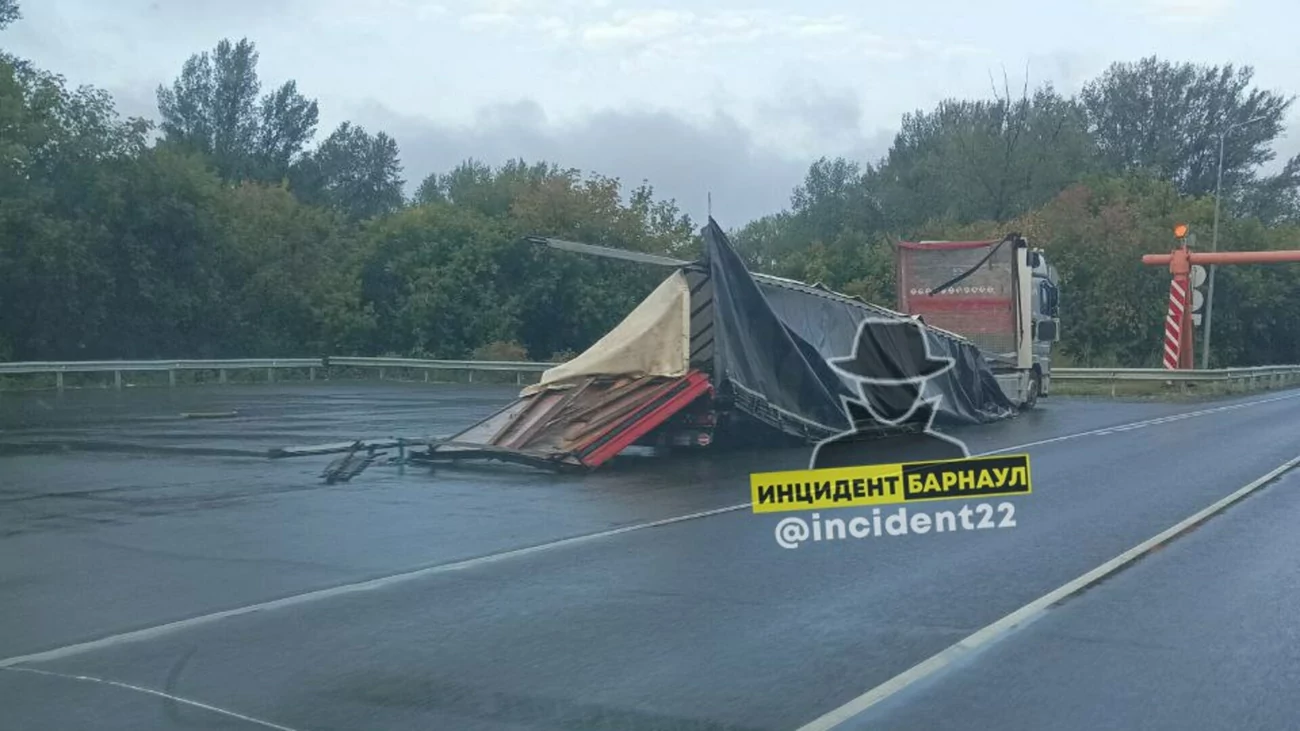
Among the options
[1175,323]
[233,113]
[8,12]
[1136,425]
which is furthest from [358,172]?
[1136,425]

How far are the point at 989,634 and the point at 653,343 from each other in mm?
10772

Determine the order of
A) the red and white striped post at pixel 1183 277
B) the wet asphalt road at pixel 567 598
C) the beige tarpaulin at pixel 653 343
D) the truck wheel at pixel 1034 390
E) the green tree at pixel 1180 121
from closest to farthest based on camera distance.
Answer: the wet asphalt road at pixel 567 598
the beige tarpaulin at pixel 653 343
the truck wheel at pixel 1034 390
the red and white striped post at pixel 1183 277
the green tree at pixel 1180 121

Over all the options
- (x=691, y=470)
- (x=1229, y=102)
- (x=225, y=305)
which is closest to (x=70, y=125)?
(x=225, y=305)

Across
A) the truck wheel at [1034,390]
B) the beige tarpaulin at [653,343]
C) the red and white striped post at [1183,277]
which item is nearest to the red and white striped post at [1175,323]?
the red and white striped post at [1183,277]

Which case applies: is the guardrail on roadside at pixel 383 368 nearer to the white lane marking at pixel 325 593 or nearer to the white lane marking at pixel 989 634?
the white lane marking at pixel 325 593

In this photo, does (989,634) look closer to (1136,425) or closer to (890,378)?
(890,378)

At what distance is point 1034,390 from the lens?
94.9ft

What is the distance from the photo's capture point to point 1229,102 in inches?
3174

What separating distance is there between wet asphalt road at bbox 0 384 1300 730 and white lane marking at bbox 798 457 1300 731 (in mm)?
95

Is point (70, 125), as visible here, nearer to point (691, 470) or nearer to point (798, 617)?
point (691, 470)

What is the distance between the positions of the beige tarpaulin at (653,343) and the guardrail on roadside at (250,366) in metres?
18.7

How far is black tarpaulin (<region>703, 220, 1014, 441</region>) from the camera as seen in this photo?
18219 mm

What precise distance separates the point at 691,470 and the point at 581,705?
34.1ft

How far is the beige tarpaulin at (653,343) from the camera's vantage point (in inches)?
713
